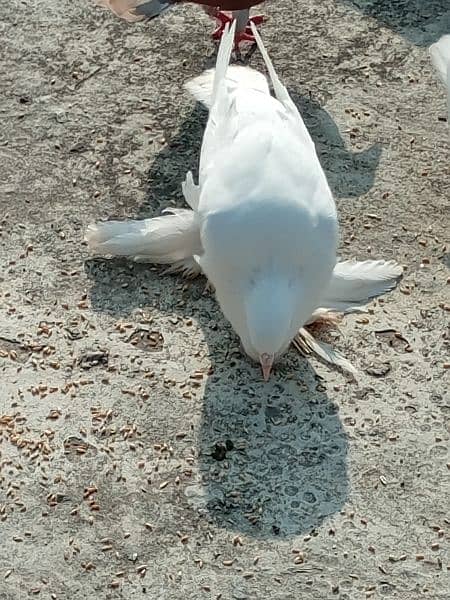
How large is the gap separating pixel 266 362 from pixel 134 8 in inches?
82.7

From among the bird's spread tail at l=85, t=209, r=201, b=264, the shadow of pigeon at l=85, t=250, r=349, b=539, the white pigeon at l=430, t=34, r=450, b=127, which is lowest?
the shadow of pigeon at l=85, t=250, r=349, b=539

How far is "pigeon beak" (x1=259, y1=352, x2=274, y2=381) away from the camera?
12.1ft

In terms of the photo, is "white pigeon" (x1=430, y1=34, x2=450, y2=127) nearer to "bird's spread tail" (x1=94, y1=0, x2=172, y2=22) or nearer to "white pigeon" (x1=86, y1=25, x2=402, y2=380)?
"white pigeon" (x1=86, y1=25, x2=402, y2=380)

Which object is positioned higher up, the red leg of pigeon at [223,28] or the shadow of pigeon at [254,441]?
the red leg of pigeon at [223,28]

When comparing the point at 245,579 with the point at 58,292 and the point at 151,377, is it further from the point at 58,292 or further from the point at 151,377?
the point at 58,292

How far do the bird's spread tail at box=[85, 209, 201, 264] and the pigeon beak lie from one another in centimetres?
68

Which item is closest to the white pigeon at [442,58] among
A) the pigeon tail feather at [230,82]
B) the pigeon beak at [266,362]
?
the pigeon tail feather at [230,82]

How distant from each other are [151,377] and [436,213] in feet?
4.64

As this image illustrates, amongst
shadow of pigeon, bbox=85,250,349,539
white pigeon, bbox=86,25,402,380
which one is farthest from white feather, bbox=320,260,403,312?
shadow of pigeon, bbox=85,250,349,539

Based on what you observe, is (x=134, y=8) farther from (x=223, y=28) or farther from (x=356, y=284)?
(x=356, y=284)

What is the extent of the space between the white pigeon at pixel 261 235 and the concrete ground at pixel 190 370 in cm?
12

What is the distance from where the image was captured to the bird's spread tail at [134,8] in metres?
5.09

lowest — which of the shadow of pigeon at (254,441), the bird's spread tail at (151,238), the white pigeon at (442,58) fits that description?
the shadow of pigeon at (254,441)

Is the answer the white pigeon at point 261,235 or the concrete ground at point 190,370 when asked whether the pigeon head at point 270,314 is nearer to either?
the white pigeon at point 261,235
